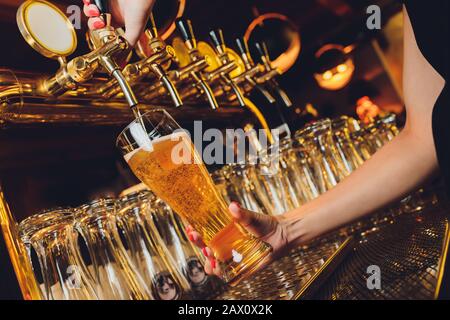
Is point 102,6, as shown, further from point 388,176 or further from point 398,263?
point 398,263

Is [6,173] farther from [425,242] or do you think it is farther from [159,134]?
[425,242]

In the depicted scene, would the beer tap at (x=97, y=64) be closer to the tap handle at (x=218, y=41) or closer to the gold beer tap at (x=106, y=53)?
the gold beer tap at (x=106, y=53)

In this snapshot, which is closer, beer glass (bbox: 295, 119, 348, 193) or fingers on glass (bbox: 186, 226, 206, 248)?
fingers on glass (bbox: 186, 226, 206, 248)

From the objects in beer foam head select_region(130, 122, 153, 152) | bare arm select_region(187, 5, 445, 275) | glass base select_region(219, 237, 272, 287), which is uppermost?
beer foam head select_region(130, 122, 153, 152)

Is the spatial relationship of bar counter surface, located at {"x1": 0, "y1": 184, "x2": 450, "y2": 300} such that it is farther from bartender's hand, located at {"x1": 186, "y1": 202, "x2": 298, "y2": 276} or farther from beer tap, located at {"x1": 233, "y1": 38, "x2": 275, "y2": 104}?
beer tap, located at {"x1": 233, "y1": 38, "x2": 275, "y2": 104}

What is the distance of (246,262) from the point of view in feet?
3.42

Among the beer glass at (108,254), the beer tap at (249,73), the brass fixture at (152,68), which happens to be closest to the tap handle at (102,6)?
the brass fixture at (152,68)

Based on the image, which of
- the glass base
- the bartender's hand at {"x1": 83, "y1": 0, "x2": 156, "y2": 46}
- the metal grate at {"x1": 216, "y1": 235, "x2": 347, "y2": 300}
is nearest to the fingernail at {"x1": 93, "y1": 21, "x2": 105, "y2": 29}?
the bartender's hand at {"x1": 83, "y1": 0, "x2": 156, "y2": 46}

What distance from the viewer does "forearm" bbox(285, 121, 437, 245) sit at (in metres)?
1.16

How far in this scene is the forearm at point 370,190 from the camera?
116cm

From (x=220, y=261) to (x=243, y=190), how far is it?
2.16 ft

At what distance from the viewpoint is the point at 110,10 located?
1434 millimetres

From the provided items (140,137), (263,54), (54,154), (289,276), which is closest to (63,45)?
(54,154)
